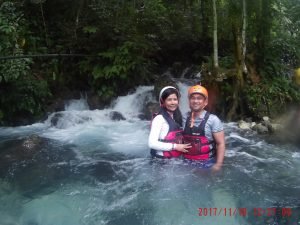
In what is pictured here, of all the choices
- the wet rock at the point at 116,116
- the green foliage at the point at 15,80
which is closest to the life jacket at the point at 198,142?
the wet rock at the point at 116,116

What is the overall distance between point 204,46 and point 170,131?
344 inches

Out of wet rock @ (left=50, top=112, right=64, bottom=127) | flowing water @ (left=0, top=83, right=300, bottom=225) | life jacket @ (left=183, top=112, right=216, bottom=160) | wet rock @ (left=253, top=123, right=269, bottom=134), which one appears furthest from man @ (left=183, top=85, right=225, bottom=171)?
wet rock @ (left=50, top=112, right=64, bottom=127)

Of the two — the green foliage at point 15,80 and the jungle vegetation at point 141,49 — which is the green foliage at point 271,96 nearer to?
the jungle vegetation at point 141,49

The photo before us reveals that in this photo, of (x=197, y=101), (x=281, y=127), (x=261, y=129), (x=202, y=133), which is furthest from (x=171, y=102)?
(x=281, y=127)

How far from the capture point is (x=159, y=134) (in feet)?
17.1

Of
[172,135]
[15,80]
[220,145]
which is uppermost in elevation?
[15,80]

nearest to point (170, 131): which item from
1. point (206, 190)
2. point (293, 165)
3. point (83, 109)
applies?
point (206, 190)

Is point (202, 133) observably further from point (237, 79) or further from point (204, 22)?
point (204, 22)

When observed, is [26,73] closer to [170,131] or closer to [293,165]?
[170,131]

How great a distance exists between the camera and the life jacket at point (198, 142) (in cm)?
507

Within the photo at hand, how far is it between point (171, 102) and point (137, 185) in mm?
1366

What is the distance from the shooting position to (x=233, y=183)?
5.52m

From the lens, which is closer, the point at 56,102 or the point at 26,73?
the point at 26,73

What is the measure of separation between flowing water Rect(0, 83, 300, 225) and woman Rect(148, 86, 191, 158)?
26 centimetres
